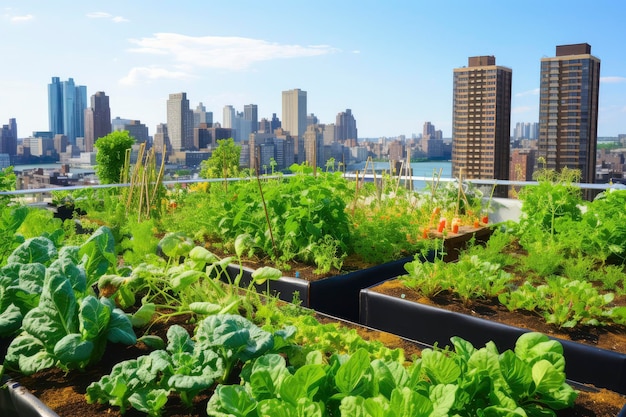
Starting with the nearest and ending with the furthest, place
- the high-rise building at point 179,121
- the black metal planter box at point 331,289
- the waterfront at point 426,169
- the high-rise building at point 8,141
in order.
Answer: the black metal planter box at point 331,289, the waterfront at point 426,169, the high-rise building at point 179,121, the high-rise building at point 8,141

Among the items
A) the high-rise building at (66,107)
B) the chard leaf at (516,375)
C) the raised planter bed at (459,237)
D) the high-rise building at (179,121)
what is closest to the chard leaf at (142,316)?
the chard leaf at (516,375)

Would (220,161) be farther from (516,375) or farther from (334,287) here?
(516,375)

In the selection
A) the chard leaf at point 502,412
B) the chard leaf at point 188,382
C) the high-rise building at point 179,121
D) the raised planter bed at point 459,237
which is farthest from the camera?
the high-rise building at point 179,121

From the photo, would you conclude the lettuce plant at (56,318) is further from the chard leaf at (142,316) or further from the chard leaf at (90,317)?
the chard leaf at (142,316)

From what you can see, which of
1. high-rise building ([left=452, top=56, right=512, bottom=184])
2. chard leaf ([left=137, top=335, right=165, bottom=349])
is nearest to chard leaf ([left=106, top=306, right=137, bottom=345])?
chard leaf ([left=137, top=335, right=165, bottom=349])

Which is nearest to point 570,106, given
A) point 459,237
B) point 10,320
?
point 459,237

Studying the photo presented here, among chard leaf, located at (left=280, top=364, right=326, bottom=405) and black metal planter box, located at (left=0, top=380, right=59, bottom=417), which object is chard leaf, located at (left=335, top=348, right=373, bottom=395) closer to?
chard leaf, located at (left=280, top=364, right=326, bottom=405)
